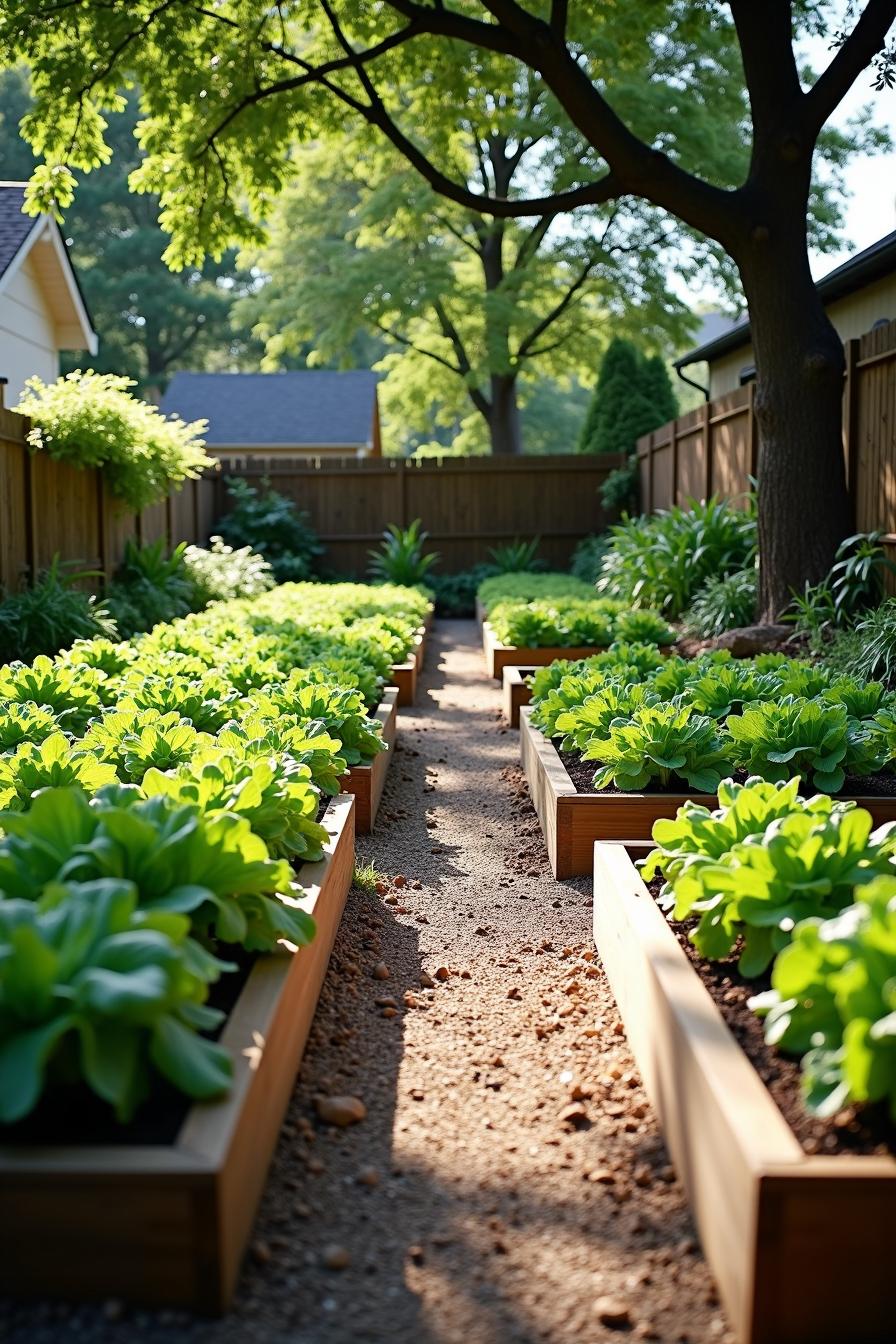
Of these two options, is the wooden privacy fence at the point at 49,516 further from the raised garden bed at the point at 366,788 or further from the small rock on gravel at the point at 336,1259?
the small rock on gravel at the point at 336,1259

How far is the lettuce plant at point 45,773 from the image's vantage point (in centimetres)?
338

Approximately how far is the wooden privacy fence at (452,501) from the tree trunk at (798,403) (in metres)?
9.92

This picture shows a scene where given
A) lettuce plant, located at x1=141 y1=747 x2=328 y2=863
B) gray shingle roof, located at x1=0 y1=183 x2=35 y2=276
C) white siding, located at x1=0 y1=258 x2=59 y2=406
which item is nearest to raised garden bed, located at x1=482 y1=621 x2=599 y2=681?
lettuce plant, located at x1=141 y1=747 x2=328 y2=863

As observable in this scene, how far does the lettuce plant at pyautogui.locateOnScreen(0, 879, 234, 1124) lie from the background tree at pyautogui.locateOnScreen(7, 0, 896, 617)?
678 centimetres

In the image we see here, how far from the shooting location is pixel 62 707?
196 inches

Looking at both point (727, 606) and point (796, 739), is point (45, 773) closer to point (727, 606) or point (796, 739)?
point (796, 739)

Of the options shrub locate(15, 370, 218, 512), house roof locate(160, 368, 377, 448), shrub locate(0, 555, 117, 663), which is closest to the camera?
shrub locate(0, 555, 117, 663)

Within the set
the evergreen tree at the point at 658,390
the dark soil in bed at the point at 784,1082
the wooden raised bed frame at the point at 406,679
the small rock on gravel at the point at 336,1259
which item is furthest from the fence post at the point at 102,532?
the evergreen tree at the point at 658,390

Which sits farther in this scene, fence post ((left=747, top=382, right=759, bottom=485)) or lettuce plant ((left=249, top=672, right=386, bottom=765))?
fence post ((left=747, top=382, right=759, bottom=485))

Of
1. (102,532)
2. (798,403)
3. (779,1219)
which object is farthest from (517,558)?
(779,1219)

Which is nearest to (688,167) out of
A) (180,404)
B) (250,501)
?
(250,501)

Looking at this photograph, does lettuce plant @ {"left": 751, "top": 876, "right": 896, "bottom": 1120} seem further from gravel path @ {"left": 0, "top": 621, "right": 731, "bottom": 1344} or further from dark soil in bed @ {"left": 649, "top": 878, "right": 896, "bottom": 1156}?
gravel path @ {"left": 0, "top": 621, "right": 731, "bottom": 1344}

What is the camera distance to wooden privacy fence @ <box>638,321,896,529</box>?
7.57 m

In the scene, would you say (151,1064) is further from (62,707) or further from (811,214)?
(811,214)
